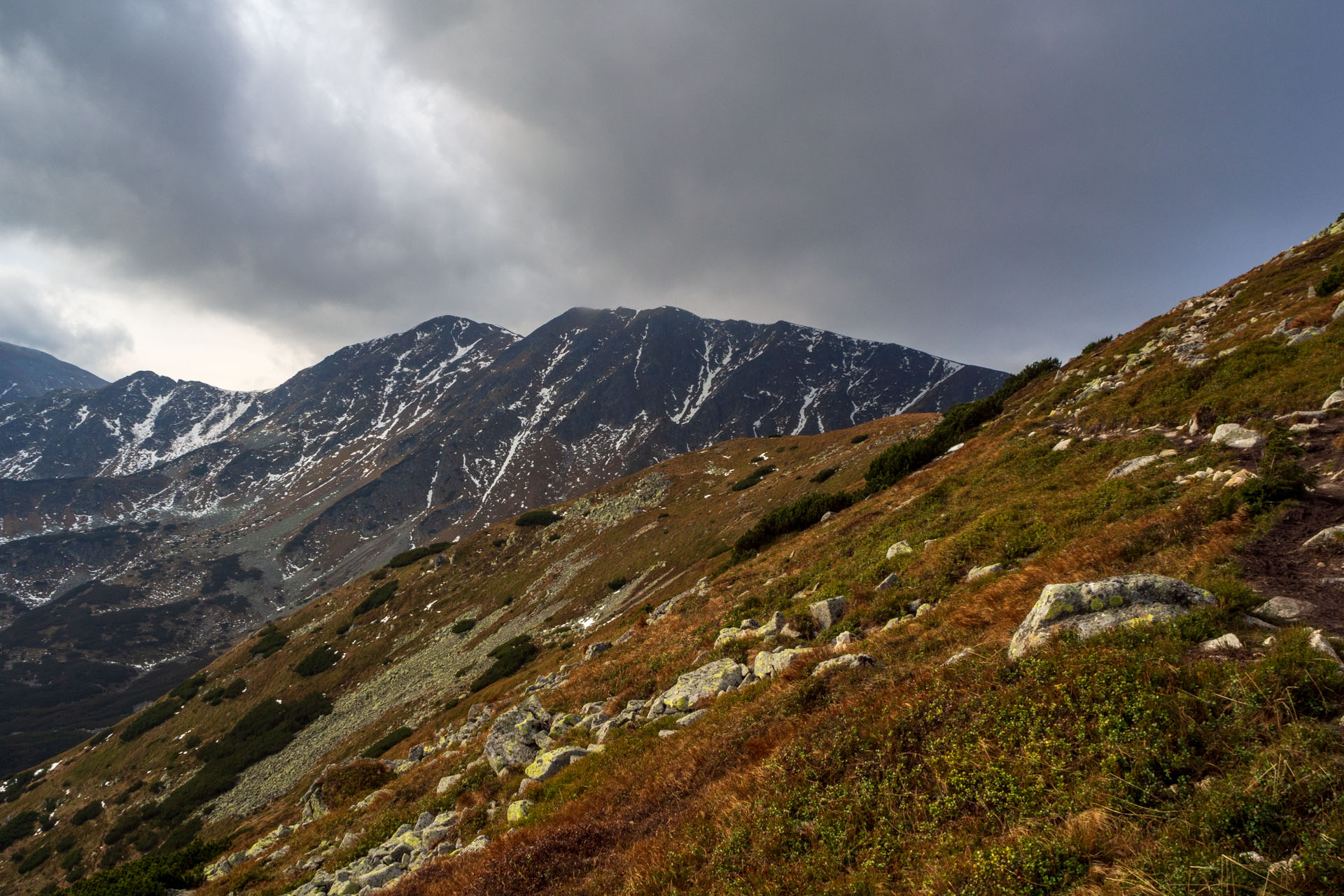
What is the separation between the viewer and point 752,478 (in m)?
68.1

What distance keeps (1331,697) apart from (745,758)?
6.72 metres

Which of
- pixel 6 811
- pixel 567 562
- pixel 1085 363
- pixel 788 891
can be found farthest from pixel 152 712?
pixel 1085 363

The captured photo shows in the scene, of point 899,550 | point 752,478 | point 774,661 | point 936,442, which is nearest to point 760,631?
point 774,661

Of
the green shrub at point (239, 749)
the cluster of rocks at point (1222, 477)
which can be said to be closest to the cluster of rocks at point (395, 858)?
the cluster of rocks at point (1222, 477)

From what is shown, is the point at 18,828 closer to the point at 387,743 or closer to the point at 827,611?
the point at 387,743

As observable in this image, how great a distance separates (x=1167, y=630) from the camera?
655cm

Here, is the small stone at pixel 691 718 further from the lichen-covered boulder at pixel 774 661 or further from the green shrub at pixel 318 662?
the green shrub at pixel 318 662

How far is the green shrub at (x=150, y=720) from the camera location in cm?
7700

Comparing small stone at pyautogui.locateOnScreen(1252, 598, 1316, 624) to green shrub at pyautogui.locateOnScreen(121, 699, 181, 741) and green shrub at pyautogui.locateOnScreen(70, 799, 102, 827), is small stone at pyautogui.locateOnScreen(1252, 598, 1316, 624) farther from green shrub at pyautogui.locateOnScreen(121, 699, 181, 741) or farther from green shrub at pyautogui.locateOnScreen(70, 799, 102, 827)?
green shrub at pyautogui.locateOnScreen(121, 699, 181, 741)

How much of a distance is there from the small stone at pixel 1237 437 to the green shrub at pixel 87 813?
375ft

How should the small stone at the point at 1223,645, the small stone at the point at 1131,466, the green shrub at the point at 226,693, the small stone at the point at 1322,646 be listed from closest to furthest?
1. the small stone at the point at 1322,646
2. the small stone at the point at 1223,645
3. the small stone at the point at 1131,466
4. the green shrub at the point at 226,693

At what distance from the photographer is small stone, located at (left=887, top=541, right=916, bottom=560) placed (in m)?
16.5

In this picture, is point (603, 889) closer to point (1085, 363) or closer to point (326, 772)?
point (326, 772)

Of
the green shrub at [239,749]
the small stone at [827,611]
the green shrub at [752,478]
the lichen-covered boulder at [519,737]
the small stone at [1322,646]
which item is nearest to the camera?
the small stone at [1322,646]
